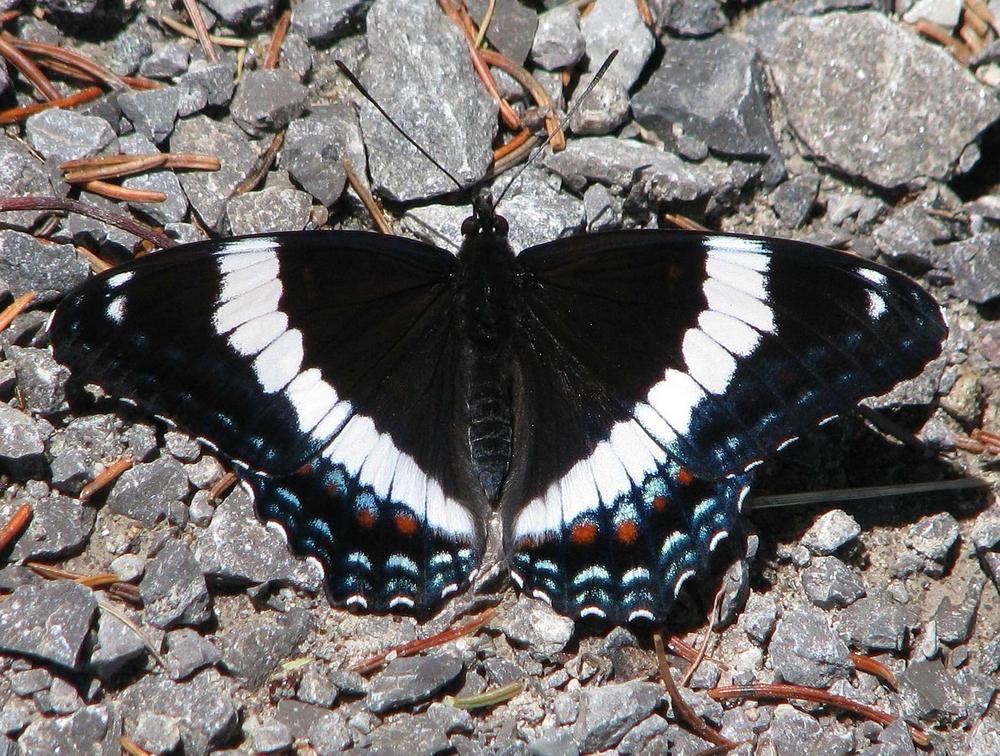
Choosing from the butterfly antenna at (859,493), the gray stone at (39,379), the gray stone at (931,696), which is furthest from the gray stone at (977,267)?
the gray stone at (39,379)

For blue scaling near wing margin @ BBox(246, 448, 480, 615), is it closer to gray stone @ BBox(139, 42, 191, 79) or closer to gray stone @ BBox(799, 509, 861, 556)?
gray stone @ BBox(799, 509, 861, 556)

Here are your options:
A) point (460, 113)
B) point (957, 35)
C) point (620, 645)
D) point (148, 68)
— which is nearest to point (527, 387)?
point (620, 645)

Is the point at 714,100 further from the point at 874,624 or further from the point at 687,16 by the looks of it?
the point at 874,624

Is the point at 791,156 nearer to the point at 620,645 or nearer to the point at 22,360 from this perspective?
the point at 620,645

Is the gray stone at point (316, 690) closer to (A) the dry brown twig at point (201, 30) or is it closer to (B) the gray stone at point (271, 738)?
(B) the gray stone at point (271, 738)

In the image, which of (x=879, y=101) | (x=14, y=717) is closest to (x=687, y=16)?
(x=879, y=101)

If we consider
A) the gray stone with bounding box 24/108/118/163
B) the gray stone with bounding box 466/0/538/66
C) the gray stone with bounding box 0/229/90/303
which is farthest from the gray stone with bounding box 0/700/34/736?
the gray stone with bounding box 466/0/538/66
